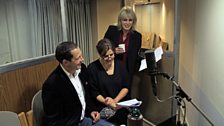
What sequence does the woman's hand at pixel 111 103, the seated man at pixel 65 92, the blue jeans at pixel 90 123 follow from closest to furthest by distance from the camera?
1. the seated man at pixel 65 92
2. the blue jeans at pixel 90 123
3. the woman's hand at pixel 111 103

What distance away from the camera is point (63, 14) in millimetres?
2270

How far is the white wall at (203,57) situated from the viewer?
2.12m

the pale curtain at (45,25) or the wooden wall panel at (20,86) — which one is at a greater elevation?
the pale curtain at (45,25)

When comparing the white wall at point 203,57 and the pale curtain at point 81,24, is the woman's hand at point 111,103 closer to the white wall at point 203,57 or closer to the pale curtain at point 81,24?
the white wall at point 203,57

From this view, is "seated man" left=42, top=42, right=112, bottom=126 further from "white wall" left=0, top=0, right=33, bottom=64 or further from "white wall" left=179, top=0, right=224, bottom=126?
"white wall" left=179, top=0, right=224, bottom=126

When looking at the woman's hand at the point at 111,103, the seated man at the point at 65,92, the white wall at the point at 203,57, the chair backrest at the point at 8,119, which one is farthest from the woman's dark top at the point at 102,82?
the white wall at the point at 203,57

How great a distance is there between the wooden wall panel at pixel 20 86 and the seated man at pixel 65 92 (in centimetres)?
38

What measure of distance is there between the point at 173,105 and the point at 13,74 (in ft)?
5.26

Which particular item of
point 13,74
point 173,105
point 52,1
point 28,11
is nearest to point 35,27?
point 28,11

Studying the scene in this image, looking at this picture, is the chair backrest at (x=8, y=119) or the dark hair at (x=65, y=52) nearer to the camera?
the chair backrest at (x=8, y=119)

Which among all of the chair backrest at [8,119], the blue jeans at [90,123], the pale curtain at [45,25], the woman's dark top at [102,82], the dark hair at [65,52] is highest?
the pale curtain at [45,25]

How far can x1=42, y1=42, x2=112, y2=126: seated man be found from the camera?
1.59 meters

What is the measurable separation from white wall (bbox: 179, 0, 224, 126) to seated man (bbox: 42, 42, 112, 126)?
1.26 meters

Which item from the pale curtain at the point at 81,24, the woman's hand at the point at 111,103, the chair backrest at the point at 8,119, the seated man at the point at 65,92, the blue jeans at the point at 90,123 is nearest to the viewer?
the chair backrest at the point at 8,119
